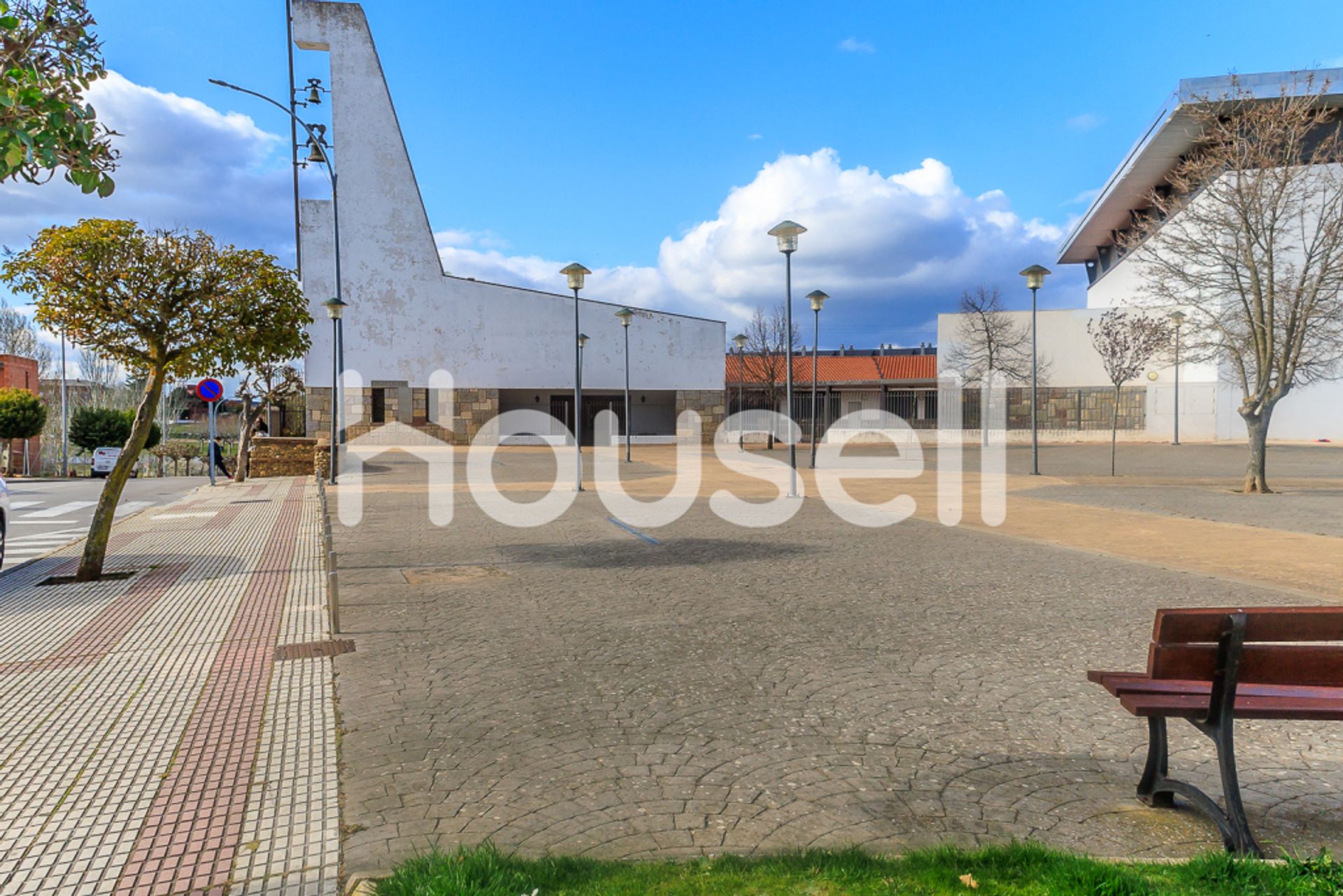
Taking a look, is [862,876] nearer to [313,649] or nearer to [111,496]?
[313,649]

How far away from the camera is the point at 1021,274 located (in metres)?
23.0

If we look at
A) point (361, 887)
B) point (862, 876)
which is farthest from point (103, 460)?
point (862, 876)

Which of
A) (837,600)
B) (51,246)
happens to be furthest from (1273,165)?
(51,246)

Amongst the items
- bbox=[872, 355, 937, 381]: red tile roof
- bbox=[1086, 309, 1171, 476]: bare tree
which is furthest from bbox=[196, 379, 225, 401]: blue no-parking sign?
bbox=[872, 355, 937, 381]: red tile roof

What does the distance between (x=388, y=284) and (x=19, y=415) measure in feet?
48.4

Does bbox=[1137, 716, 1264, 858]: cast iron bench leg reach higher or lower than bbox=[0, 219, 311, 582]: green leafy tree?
lower

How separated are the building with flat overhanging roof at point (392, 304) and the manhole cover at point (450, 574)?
28341mm

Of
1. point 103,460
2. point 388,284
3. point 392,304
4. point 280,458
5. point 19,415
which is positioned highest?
point 388,284

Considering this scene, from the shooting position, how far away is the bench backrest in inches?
134

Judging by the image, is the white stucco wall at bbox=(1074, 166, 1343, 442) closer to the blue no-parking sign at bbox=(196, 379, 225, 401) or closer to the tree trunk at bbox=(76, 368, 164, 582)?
the blue no-parking sign at bbox=(196, 379, 225, 401)

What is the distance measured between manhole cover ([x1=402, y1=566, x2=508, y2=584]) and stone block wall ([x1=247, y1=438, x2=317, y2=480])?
18.4m

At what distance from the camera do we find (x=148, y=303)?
377 inches

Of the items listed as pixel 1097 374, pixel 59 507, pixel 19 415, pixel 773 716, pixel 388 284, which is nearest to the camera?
pixel 773 716

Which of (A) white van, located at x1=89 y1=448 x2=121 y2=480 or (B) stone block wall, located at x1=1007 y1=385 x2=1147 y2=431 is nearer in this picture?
(A) white van, located at x1=89 y1=448 x2=121 y2=480
